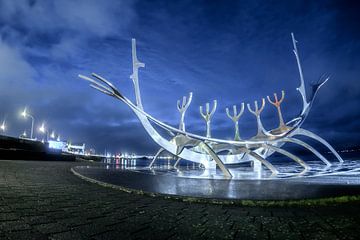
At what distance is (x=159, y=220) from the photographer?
3.61 metres

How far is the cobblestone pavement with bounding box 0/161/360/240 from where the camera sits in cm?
284

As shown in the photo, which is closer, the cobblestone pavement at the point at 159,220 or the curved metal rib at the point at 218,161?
the cobblestone pavement at the point at 159,220

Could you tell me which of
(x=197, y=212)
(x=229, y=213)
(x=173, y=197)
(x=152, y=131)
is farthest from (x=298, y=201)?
(x=152, y=131)

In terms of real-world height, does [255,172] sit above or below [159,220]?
below

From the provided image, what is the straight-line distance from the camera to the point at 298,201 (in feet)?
16.7

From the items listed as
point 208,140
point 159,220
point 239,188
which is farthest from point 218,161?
point 159,220

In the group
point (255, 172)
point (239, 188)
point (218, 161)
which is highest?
point (218, 161)

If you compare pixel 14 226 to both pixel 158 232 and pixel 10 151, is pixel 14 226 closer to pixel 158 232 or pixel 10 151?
pixel 158 232

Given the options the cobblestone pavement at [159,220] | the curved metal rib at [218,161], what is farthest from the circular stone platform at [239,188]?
the curved metal rib at [218,161]

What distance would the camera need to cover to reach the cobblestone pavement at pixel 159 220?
284 cm

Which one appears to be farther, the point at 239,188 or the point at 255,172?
the point at 255,172

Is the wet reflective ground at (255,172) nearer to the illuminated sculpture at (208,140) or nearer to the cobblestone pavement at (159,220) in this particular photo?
the illuminated sculpture at (208,140)

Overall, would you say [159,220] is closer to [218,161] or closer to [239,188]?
[239,188]

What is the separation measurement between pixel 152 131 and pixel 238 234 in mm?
16515
